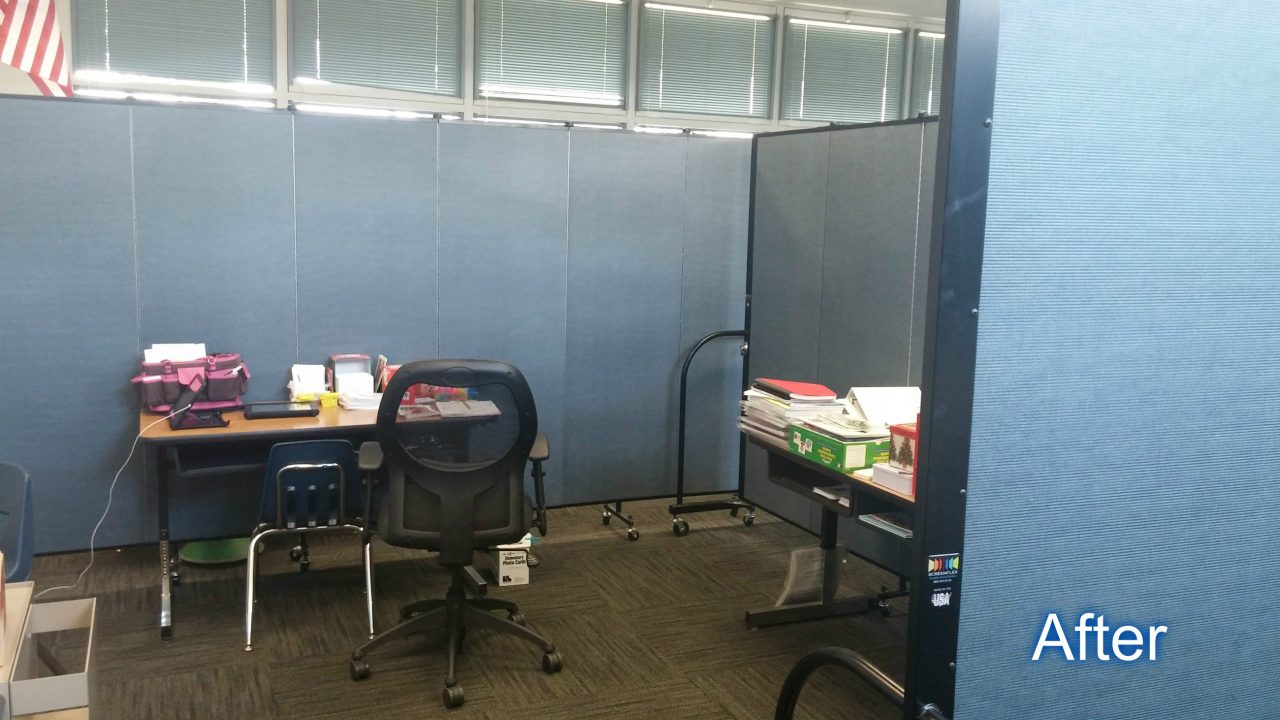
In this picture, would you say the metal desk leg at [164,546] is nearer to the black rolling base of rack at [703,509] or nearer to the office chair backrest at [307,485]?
the office chair backrest at [307,485]

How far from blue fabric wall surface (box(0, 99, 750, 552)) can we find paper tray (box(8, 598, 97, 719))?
89.5 inches

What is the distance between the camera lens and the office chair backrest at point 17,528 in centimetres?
248

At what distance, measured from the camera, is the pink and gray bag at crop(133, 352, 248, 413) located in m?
3.62

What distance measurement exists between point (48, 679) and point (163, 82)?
4.69m

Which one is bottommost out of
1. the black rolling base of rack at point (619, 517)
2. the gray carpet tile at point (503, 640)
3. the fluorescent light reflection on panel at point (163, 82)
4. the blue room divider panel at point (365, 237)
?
the gray carpet tile at point (503, 640)

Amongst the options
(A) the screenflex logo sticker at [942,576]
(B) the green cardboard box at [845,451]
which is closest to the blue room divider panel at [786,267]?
(B) the green cardboard box at [845,451]

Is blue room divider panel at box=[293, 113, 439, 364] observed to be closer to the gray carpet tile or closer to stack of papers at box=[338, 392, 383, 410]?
stack of papers at box=[338, 392, 383, 410]

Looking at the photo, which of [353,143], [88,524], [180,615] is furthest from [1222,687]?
[88,524]

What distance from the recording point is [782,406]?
Result: 10.4 ft

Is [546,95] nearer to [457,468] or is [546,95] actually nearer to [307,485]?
[307,485]

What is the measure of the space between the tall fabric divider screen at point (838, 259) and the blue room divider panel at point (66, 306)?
2.82 m

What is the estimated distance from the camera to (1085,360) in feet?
2.92

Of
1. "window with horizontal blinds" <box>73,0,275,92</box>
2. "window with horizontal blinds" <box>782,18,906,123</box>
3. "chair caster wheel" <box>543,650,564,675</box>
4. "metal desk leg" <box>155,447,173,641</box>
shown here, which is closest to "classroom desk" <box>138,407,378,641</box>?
"metal desk leg" <box>155,447,173,641</box>

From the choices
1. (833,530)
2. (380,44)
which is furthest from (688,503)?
(380,44)
